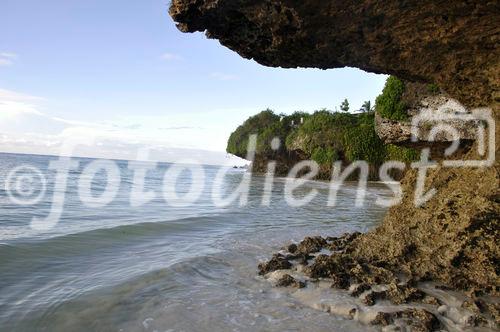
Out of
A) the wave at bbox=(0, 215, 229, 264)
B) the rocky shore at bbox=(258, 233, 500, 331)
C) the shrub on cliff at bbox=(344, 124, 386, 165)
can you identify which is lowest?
the wave at bbox=(0, 215, 229, 264)

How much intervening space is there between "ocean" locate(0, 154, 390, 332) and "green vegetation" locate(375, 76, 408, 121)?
324 cm

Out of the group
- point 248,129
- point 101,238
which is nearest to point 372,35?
point 101,238

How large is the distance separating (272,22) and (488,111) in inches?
154

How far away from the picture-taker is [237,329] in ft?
14.8

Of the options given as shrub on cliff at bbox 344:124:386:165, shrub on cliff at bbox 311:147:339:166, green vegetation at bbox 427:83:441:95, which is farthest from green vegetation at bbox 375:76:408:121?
shrub on cliff at bbox 311:147:339:166

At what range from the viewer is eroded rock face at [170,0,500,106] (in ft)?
15.4

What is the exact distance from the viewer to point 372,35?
5.24 meters

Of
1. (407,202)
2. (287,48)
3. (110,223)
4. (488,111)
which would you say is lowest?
(110,223)

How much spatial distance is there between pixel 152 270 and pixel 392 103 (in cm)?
673

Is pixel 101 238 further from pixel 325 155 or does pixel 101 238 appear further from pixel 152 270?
pixel 325 155

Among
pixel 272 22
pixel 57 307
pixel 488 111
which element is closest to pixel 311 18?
pixel 272 22

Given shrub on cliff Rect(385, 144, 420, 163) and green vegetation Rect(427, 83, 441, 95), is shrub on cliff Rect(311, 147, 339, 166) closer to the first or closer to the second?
shrub on cliff Rect(385, 144, 420, 163)

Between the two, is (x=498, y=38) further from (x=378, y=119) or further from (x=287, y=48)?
(x=378, y=119)

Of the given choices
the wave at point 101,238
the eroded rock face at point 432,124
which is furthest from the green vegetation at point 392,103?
the wave at point 101,238
